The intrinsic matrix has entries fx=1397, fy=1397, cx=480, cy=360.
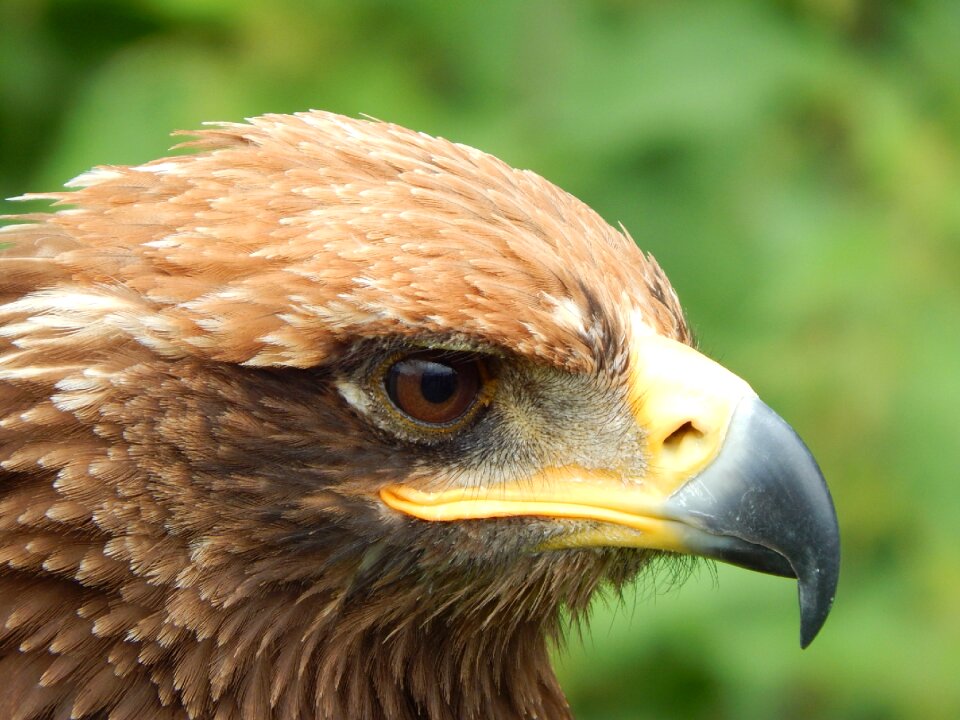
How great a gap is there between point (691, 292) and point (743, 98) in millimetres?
655

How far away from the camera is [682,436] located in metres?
2.68

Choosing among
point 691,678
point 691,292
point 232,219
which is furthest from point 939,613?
point 232,219

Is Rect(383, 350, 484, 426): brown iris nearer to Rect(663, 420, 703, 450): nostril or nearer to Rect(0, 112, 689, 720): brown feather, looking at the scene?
Rect(0, 112, 689, 720): brown feather

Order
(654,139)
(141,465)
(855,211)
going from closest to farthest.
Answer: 1. (141,465)
2. (654,139)
3. (855,211)

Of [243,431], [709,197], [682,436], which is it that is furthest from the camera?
[709,197]

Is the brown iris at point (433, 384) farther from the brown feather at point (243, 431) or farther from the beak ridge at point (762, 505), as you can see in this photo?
the beak ridge at point (762, 505)

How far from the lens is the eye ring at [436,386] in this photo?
2580 mm

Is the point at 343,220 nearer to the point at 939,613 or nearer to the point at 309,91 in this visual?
the point at 309,91

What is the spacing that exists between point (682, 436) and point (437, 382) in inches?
19.2

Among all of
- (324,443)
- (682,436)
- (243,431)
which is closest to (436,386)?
(324,443)

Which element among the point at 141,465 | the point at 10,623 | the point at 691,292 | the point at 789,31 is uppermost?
the point at 789,31

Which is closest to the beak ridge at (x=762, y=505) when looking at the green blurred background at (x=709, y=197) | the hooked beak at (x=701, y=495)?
the hooked beak at (x=701, y=495)

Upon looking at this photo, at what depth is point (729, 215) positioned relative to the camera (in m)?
4.45

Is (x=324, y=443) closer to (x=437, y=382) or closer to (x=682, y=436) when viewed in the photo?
(x=437, y=382)
